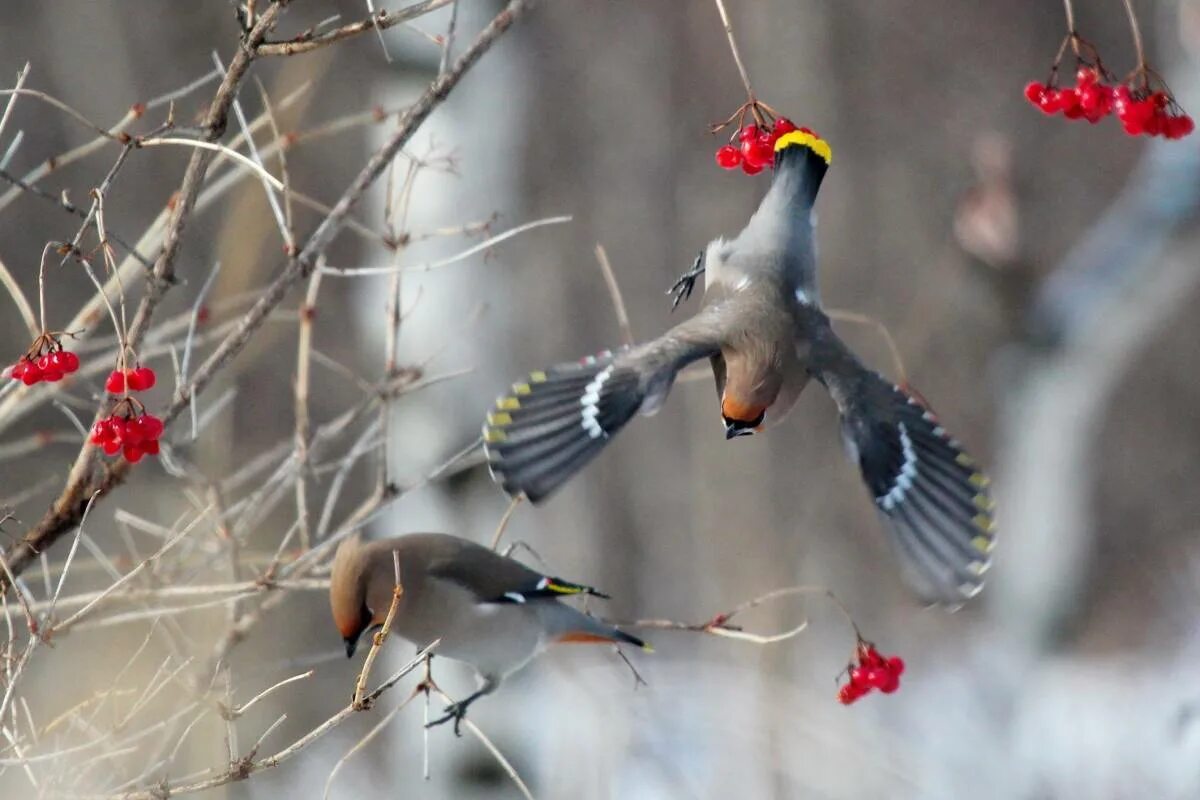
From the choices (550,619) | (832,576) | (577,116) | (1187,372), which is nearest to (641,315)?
(577,116)

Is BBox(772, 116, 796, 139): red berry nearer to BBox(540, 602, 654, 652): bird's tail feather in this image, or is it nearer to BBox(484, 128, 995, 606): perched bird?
BBox(484, 128, 995, 606): perched bird

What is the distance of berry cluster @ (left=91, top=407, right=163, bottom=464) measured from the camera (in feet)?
6.98

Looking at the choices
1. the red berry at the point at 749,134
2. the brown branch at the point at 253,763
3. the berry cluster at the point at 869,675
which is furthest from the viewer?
the berry cluster at the point at 869,675

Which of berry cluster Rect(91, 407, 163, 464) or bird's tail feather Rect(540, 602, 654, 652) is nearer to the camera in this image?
berry cluster Rect(91, 407, 163, 464)

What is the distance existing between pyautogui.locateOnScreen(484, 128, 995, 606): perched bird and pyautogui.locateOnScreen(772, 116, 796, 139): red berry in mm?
12

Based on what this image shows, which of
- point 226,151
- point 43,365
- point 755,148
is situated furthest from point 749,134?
point 43,365

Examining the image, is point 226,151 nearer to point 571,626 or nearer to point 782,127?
point 782,127

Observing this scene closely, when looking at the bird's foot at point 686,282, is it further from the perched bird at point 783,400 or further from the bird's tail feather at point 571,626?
the bird's tail feather at point 571,626

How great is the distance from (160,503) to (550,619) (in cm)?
411

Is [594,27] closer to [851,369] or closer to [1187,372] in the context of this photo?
[1187,372]

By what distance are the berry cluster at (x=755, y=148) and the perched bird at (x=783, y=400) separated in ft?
0.09

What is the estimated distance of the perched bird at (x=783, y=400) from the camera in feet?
7.28

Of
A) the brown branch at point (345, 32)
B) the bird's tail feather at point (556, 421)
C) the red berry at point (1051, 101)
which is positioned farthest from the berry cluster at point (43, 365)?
the red berry at point (1051, 101)

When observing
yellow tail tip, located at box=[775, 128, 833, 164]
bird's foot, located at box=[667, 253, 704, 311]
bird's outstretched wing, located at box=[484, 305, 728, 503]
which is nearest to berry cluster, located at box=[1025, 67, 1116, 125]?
yellow tail tip, located at box=[775, 128, 833, 164]
